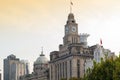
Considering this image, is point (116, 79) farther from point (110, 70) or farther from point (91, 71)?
point (91, 71)

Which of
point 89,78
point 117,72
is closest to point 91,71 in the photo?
point 89,78

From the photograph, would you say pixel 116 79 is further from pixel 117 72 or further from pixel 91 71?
pixel 91 71

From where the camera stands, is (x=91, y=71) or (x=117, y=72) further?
(x=91, y=71)

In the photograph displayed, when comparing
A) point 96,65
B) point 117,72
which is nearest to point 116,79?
point 117,72

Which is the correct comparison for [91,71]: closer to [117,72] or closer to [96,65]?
[96,65]

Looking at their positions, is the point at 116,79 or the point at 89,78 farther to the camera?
the point at 89,78

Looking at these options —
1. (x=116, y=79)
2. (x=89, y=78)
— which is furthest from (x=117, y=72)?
(x=89, y=78)

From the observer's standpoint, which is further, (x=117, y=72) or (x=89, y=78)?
(x=89, y=78)

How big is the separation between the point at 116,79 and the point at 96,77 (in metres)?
4.91

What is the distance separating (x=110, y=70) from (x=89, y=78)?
5702 millimetres

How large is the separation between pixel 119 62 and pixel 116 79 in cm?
392

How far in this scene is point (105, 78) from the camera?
3393 inches

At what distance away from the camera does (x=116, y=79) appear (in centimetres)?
8350

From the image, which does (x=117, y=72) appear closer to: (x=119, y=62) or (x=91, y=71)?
(x=119, y=62)
